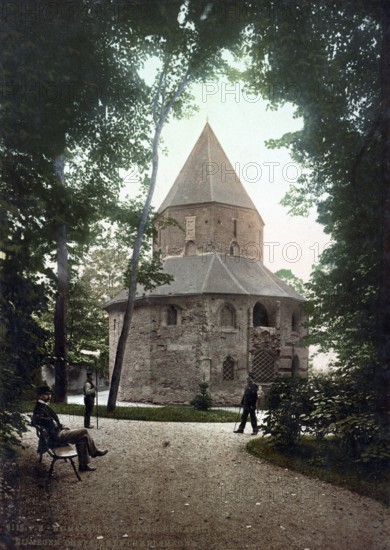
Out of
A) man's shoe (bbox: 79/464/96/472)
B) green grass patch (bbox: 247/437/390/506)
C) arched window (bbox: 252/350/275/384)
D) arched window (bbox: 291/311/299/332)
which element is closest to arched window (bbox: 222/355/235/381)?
arched window (bbox: 252/350/275/384)

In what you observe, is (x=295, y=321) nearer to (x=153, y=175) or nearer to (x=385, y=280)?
(x=153, y=175)

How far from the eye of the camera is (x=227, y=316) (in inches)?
992

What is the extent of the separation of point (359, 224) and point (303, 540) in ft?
24.3

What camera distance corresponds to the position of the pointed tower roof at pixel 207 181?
28969mm

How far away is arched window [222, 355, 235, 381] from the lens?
24.5m

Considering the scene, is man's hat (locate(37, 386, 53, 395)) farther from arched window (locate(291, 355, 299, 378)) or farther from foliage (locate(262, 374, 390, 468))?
arched window (locate(291, 355, 299, 378))

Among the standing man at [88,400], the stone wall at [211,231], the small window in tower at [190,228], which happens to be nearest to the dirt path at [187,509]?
the standing man at [88,400]

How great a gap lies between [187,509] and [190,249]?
22.4 m

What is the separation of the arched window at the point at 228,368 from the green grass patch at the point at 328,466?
1369 centimetres

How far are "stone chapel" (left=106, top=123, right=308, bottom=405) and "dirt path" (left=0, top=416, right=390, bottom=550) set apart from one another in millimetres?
14859

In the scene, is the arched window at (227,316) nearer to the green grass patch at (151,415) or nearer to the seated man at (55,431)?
the green grass patch at (151,415)

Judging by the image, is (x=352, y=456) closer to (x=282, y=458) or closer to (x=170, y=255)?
(x=282, y=458)

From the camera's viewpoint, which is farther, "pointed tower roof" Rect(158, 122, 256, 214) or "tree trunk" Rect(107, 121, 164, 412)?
"pointed tower roof" Rect(158, 122, 256, 214)

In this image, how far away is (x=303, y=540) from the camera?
18.7 feet
